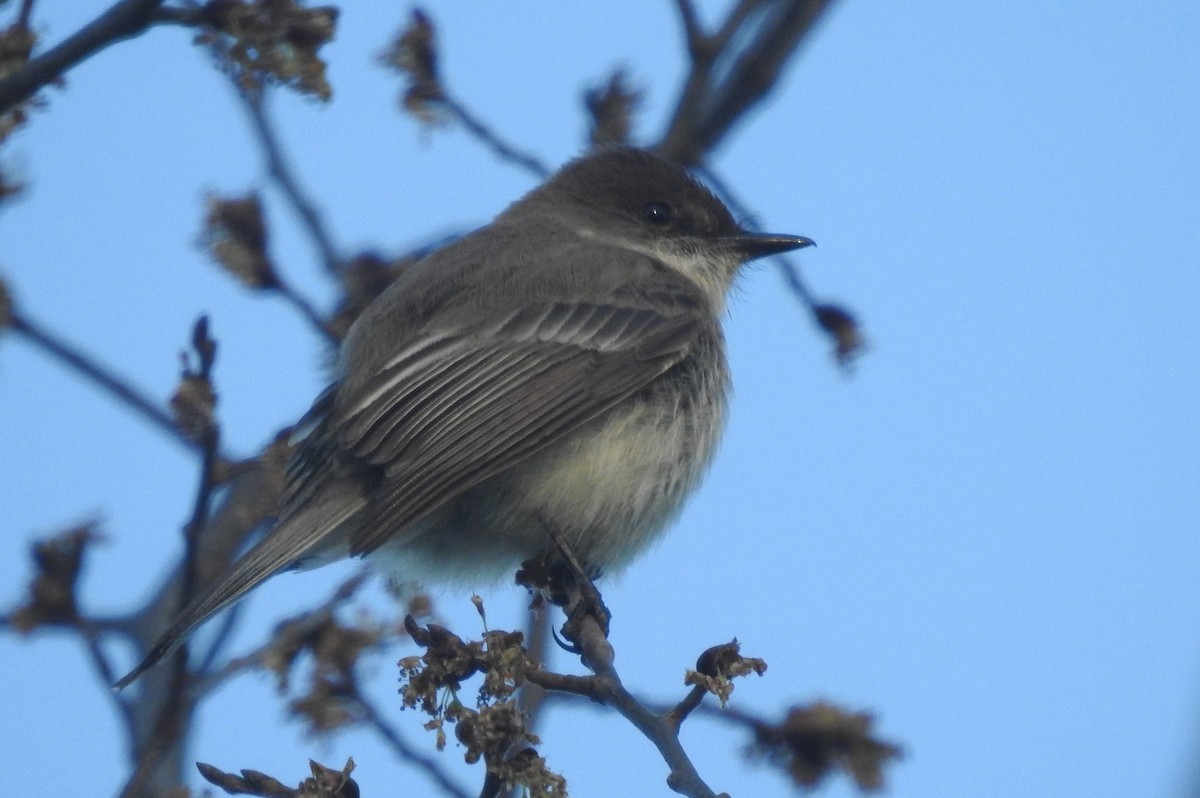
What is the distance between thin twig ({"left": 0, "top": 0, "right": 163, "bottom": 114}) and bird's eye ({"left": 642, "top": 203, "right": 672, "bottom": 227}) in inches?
123

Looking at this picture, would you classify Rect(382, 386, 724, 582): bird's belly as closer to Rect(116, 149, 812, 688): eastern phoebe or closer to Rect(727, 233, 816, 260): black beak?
Rect(116, 149, 812, 688): eastern phoebe

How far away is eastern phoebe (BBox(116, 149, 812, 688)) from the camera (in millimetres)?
4707

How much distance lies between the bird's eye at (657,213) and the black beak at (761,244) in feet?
0.92

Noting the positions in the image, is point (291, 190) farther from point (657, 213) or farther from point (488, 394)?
point (657, 213)

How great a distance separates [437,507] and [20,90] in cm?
186

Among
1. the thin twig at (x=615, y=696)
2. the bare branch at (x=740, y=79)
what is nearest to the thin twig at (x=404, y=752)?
the thin twig at (x=615, y=696)

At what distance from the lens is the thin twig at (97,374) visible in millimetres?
4195

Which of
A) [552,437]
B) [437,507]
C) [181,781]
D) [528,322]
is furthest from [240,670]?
[528,322]

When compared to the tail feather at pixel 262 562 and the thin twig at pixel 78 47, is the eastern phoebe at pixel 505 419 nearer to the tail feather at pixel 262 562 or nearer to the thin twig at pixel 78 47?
the tail feather at pixel 262 562

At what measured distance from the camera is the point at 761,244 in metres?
6.24

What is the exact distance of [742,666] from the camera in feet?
11.3

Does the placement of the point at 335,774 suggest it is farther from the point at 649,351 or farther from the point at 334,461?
the point at 649,351

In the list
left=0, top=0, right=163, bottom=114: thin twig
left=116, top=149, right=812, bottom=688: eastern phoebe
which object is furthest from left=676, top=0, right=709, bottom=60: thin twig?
left=0, top=0, right=163, bottom=114: thin twig

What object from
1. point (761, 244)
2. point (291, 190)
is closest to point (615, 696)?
point (291, 190)
